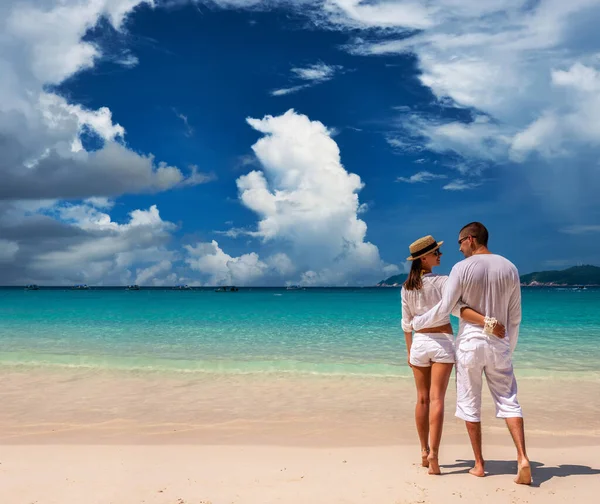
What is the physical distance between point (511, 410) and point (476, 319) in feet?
2.86

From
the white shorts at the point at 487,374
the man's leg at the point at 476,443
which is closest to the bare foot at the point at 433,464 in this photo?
the man's leg at the point at 476,443

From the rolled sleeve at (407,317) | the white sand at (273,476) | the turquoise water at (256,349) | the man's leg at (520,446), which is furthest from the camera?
the turquoise water at (256,349)

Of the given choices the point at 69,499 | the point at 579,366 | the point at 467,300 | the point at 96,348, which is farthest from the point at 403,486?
the point at 96,348

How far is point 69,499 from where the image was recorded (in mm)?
4469

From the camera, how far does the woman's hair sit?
4867 millimetres

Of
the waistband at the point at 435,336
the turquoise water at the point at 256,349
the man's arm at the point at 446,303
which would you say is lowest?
the turquoise water at the point at 256,349

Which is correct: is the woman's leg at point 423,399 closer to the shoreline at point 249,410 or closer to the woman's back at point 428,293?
the woman's back at point 428,293

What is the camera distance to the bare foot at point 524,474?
4570 mm

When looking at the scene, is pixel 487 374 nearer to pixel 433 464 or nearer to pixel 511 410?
pixel 511 410

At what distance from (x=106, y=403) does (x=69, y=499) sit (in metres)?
4.41

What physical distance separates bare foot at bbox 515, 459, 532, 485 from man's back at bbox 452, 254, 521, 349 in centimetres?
105

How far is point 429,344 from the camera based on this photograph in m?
4.74

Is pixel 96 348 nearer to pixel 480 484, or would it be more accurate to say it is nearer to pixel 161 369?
pixel 161 369

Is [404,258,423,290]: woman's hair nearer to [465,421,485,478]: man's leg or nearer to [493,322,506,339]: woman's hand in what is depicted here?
[493,322,506,339]: woman's hand
